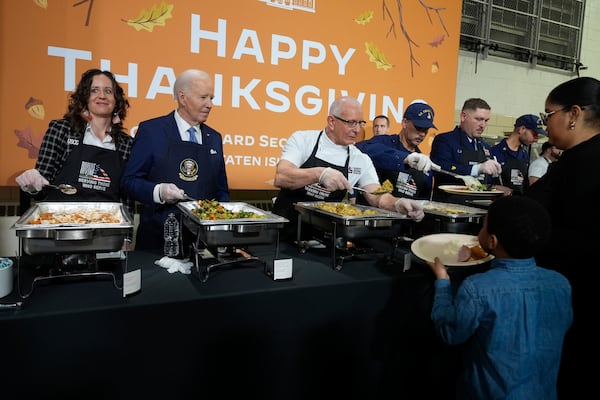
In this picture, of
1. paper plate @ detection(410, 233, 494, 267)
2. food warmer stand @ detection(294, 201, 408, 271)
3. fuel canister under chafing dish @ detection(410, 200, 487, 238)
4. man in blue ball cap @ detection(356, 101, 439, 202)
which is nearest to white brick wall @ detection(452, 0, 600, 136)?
man in blue ball cap @ detection(356, 101, 439, 202)

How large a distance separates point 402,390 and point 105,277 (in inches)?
50.3

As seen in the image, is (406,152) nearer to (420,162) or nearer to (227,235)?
(420,162)

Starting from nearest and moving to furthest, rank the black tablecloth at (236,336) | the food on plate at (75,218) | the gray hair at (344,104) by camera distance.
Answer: the black tablecloth at (236,336)
the food on plate at (75,218)
the gray hair at (344,104)

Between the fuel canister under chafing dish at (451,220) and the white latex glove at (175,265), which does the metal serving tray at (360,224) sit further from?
the white latex glove at (175,265)

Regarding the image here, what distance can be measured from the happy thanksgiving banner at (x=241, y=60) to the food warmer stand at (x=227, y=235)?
191 cm

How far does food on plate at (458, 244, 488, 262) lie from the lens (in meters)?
1.71

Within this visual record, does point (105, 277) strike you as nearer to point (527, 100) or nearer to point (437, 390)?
point (437, 390)

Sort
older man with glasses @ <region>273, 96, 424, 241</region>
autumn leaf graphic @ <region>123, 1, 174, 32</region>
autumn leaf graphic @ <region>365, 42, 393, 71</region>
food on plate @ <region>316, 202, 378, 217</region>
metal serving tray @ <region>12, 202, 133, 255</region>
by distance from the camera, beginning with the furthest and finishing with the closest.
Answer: autumn leaf graphic @ <region>365, 42, 393, 71</region> → autumn leaf graphic @ <region>123, 1, 174, 32</region> → older man with glasses @ <region>273, 96, 424, 241</region> → food on plate @ <region>316, 202, 378, 217</region> → metal serving tray @ <region>12, 202, 133, 255</region>

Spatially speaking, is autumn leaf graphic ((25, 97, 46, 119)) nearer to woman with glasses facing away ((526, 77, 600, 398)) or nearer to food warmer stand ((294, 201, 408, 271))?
food warmer stand ((294, 201, 408, 271))

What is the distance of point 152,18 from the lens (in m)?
3.21

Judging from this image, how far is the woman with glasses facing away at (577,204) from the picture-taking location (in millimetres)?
1529

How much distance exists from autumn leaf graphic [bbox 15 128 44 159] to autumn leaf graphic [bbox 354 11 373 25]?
2944 millimetres

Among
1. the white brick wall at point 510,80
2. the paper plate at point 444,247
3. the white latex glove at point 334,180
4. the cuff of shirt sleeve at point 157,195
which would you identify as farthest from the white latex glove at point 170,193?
the white brick wall at point 510,80

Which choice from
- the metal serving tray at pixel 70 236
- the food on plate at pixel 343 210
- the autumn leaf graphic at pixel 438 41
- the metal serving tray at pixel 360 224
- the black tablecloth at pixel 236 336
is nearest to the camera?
the black tablecloth at pixel 236 336
